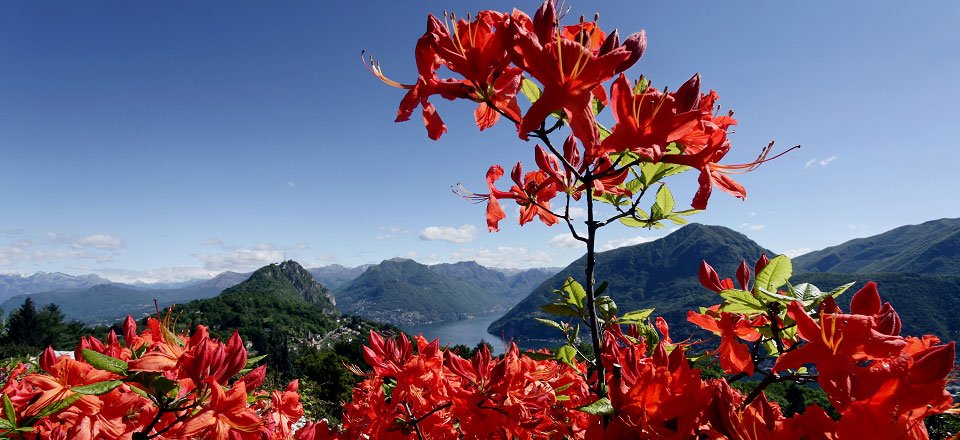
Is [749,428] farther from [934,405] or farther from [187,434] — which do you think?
[187,434]

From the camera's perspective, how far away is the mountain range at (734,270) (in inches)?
3452

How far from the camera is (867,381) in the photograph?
2.77ft

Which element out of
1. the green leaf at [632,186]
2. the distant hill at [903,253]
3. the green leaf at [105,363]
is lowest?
the green leaf at [105,363]

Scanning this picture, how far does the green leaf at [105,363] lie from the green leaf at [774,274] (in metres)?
1.66

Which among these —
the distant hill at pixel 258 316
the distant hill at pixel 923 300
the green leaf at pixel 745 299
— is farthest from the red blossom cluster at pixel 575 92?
the distant hill at pixel 923 300


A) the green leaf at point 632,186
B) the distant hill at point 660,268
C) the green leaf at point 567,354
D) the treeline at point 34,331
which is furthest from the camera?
the distant hill at point 660,268

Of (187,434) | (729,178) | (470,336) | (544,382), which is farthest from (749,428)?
(470,336)

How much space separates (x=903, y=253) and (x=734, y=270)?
166 feet

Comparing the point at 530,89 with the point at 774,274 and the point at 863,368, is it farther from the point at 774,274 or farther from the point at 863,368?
the point at 863,368

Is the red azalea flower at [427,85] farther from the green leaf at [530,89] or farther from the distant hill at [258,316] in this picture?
the distant hill at [258,316]

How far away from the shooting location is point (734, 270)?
171 m

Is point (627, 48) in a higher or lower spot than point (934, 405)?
higher

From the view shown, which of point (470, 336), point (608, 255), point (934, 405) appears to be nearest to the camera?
point (934, 405)

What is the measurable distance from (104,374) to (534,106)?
57.8 inches
